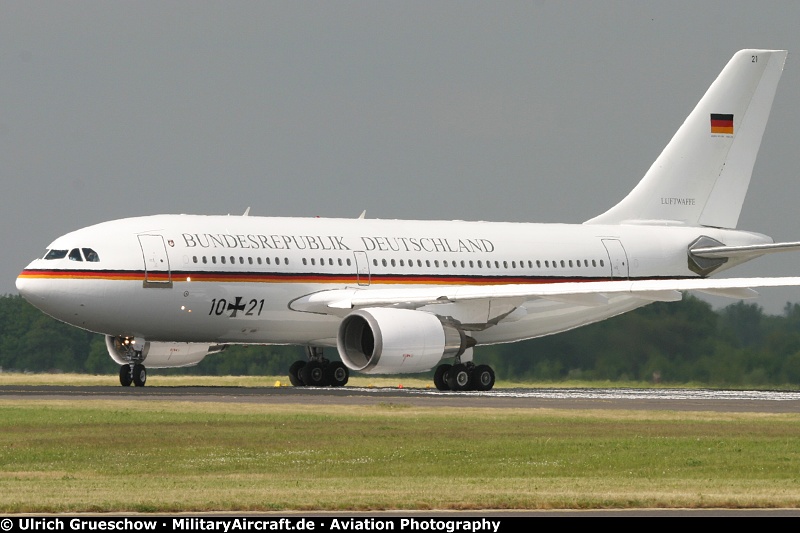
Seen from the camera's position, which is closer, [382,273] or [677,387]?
[382,273]

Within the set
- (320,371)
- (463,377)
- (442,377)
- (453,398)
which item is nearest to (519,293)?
(463,377)

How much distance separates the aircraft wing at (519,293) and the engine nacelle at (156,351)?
4327 mm

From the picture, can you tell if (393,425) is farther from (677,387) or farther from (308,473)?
(677,387)

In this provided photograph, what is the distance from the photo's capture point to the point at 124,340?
4250 centimetres

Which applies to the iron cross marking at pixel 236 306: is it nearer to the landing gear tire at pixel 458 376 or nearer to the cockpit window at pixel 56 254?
the cockpit window at pixel 56 254

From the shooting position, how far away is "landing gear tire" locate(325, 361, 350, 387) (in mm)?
45906

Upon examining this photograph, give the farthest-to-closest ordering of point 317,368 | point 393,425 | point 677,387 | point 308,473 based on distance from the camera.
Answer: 1. point 677,387
2. point 317,368
3. point 393,425
4. point 308,473

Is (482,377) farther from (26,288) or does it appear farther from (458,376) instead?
(26,288)

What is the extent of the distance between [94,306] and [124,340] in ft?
9.82

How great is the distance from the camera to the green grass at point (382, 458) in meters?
17.3

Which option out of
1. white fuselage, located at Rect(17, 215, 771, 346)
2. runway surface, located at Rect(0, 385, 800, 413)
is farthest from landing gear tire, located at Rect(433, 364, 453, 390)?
white fuselage, located at Rect(17, 215, 771, 346)

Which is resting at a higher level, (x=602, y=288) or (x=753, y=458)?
(x=602, y=288)
